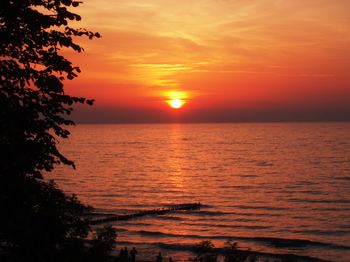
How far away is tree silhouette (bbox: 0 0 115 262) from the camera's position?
1230cm

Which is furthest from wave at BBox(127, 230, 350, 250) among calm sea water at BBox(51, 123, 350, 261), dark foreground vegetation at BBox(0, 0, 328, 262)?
dark foreground vegetation at BBox(0, 0, 328, 262)

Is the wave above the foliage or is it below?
below

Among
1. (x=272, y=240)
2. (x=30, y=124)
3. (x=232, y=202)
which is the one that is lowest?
(x=272, y=240)

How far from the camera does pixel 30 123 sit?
12.7m

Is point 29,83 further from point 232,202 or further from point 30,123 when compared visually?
point 232,202

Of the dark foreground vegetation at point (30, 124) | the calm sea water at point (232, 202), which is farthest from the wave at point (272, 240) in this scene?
the dark foreground vegetation at point (30, 124)

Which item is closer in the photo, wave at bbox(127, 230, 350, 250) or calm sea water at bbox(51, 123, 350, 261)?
wave at bbox(127, 230, 350, 250)

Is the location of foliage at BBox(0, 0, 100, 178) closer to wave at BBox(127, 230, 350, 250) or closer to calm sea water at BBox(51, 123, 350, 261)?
calm sea water at BBox(51, 123, 350, 261)

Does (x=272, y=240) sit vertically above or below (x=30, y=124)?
below

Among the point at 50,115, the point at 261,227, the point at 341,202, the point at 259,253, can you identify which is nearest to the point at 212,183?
the point at 341,202

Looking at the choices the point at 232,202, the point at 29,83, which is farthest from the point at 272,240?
the point at 29,83

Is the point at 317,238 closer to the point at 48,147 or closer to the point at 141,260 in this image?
the point at 141,260

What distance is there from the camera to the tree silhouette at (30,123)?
12.3 meters

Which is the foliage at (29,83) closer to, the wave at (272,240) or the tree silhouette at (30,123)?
the tree silhouette at (30,123)
